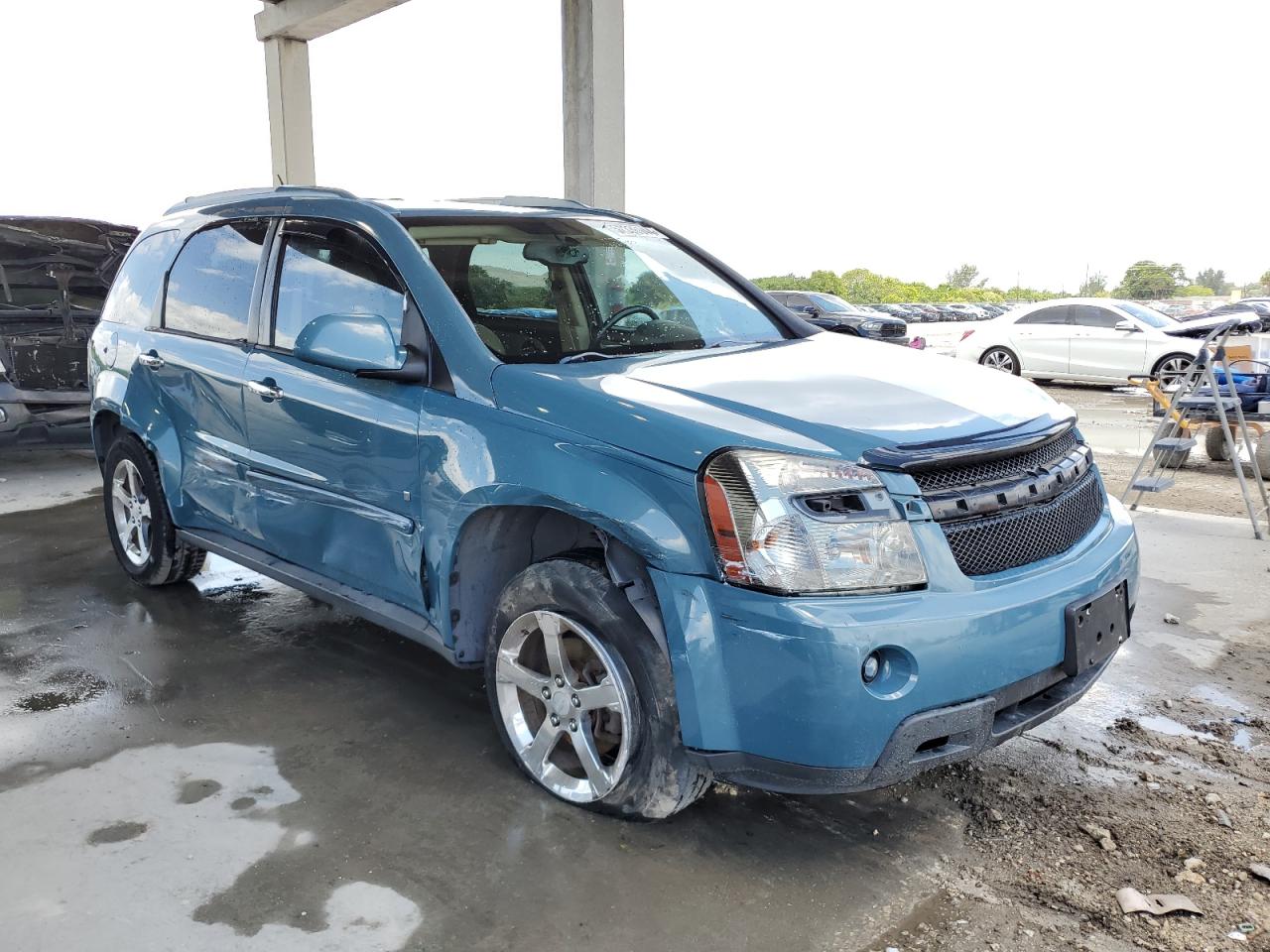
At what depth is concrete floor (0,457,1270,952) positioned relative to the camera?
2473mm

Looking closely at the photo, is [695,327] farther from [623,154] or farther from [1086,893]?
[623,154]

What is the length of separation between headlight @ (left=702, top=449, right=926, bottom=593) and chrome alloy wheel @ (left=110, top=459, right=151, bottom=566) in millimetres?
3384

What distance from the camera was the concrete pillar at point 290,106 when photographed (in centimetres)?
1568

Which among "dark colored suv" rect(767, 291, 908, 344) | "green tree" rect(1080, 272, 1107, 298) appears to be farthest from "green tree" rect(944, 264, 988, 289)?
"dark colored suv" rect(767, 291, 908, 344)

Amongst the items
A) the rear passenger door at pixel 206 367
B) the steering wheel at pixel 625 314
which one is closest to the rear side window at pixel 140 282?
the rear passenger door at pixel 206 367

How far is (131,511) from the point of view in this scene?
16.4ft

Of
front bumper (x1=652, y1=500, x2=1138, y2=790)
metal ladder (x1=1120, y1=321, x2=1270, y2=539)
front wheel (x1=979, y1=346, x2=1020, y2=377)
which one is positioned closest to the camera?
front bumper (x1=652, y1=500, x2=1138, y2=790)

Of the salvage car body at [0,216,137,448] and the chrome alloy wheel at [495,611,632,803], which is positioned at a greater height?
the salvage car body at [0,216,137,448]

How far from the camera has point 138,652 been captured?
4.25 metres

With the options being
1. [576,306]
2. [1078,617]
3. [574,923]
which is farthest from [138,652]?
[1078,617]

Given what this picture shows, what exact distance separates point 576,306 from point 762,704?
1839 mm

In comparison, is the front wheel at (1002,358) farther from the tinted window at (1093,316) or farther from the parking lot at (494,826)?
the parking lot at (494,826)

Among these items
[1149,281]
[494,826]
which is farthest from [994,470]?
[1149,281]

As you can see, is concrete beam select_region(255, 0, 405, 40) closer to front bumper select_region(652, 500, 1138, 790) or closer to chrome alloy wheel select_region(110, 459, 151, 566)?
chrome alloy wheel select_region(110, 459, 151, 566)
